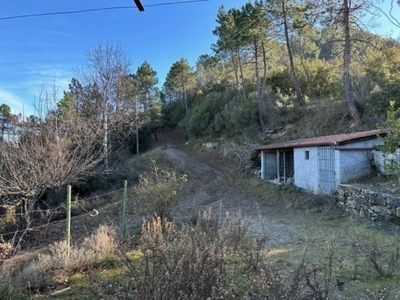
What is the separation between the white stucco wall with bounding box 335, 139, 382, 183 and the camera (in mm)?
10344

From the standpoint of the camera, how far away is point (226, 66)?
31.0m

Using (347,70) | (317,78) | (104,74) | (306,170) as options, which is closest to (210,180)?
(306,170)

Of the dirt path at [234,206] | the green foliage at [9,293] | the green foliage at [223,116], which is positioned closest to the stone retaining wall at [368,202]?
the dirt path at [234,206]

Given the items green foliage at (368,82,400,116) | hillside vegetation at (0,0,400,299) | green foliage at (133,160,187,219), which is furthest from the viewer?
green foliage at (368,82,400,116)

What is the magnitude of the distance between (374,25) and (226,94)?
50.4 ft

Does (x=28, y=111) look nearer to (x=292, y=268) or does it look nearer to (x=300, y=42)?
(x=292, y=268)

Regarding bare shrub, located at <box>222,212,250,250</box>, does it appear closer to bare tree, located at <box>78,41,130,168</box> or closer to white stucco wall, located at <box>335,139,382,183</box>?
white stucco wall, located at <box>335,139,382,183</box>

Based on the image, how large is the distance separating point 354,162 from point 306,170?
2092 millimetres

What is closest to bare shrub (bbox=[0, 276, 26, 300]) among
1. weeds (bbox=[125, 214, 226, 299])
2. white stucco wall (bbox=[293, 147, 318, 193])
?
weeds (bbox=[125, 214, 226, 299])

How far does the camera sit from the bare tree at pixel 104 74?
59.0 feet

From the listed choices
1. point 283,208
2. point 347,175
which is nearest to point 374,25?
point 347,175

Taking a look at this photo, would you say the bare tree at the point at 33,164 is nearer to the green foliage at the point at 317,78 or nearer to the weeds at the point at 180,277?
the weeds at the point at 180,277

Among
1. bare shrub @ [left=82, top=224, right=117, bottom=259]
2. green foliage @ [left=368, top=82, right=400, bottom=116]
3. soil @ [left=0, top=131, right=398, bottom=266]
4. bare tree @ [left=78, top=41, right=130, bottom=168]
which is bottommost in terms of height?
soil @ [left=0, top=131, right=398, bottom=266]

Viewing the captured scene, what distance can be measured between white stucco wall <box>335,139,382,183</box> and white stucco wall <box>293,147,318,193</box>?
1.25m
